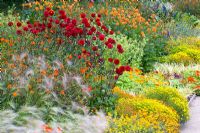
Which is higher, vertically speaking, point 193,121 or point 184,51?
point 184,51

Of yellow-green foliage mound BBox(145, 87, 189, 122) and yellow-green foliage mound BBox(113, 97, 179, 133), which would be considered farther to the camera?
yellow-green foliage mound BBox(145, 87, 189, 122)

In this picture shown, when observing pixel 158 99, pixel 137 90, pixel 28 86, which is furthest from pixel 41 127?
pixel 137 90

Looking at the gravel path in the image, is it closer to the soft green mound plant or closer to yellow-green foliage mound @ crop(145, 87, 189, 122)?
yellow-green foliage mound @ crop(145, 87, 189, 122)

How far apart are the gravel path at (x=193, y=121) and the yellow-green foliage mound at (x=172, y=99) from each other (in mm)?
125

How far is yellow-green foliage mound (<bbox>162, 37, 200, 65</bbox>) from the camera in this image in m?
12.6

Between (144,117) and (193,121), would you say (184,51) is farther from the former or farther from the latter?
(144,117)

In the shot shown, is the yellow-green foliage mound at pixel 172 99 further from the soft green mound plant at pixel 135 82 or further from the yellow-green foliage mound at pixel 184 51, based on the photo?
the yellow-green foliage mound at pixel 184 51

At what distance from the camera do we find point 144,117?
296 inches

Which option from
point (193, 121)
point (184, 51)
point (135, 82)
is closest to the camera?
point (193, 121)

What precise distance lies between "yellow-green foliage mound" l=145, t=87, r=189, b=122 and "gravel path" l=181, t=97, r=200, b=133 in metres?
0.12

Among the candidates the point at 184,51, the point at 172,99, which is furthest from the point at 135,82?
Answer: the point at 184,51

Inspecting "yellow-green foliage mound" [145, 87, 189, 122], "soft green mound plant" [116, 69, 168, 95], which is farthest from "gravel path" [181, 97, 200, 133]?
"soft green mound plant" [116, 69, 168, 95]

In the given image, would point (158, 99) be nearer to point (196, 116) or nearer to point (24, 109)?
point (196, 116)

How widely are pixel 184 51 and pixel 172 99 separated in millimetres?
4743
